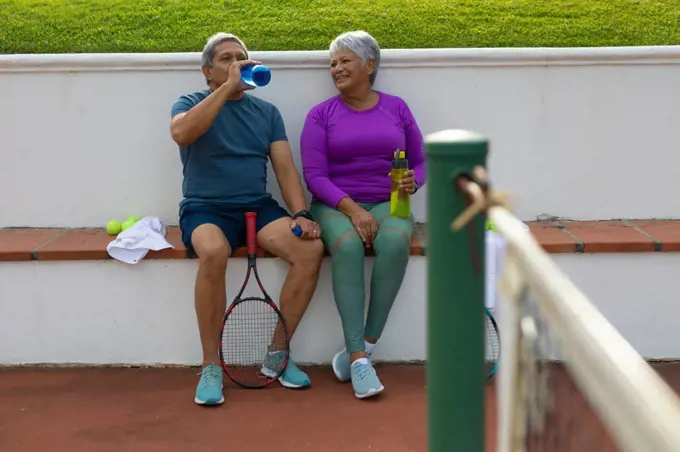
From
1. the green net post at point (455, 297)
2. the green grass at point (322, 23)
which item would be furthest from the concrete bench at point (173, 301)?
the green net post at point (455, 297)

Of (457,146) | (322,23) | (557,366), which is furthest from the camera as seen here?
(322,23)

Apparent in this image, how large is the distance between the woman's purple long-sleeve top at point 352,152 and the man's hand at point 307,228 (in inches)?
6.8

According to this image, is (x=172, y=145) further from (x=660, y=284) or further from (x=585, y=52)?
(x=660, y=284)

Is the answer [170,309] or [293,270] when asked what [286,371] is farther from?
[170,309]

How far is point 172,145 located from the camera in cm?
411

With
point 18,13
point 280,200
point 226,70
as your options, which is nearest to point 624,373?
point 226,70

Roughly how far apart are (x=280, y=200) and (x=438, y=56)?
109 cm

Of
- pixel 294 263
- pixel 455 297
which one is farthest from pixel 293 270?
pixel 455 297

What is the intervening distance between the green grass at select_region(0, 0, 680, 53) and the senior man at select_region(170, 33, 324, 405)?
1.75 metres

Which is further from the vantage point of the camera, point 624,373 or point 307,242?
point 307,242

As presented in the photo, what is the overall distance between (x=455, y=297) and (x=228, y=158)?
249 cm

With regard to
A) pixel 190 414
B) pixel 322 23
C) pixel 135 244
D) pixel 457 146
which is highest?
pixel 322 23

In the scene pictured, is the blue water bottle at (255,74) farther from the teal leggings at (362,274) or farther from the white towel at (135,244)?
the white towel at (135,244)

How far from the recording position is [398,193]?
135 inches
